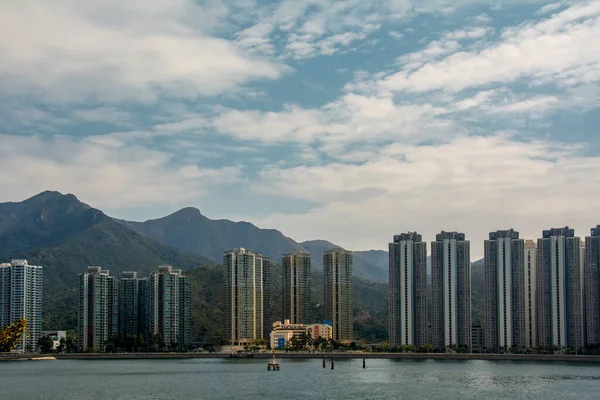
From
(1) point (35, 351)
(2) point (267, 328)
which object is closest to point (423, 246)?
(2) point (267, 328)

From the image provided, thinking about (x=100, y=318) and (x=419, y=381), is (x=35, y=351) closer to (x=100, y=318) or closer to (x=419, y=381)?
(x=100, y=318)

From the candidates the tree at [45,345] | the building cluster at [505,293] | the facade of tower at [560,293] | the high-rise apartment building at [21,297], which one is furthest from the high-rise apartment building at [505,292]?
the high-rise apartment building at [21,297]

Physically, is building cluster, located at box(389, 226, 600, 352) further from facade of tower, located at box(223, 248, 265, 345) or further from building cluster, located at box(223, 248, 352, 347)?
facade of tower, located at box(223, 248, 265, 345)

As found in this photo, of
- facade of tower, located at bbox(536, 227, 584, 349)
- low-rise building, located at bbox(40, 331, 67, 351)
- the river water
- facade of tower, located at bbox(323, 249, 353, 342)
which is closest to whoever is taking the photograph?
the river water

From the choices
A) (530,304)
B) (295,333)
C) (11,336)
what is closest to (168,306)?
(295,333)

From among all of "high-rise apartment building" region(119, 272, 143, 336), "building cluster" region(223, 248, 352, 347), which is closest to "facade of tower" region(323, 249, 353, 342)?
"building cluster" region(223, 248, 352, 347)

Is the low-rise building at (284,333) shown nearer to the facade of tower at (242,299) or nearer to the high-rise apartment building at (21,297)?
the facade of tower at (242,299)

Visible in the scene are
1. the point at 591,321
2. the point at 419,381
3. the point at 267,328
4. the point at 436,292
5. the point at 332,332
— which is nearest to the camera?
the point at 419,381
